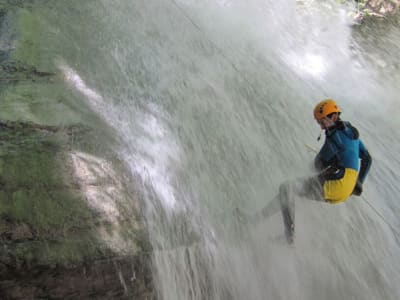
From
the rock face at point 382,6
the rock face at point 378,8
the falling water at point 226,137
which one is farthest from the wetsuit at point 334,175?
the rock face at point 382,6

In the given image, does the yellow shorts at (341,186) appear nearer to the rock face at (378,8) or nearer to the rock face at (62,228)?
the rock face at (62,228)

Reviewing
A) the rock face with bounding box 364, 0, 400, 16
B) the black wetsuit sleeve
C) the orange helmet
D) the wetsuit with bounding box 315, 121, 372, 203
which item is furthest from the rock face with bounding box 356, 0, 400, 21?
the wetsuit with bounding box 315, 121, 372, 203

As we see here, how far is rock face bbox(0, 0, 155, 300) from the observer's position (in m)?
3.76

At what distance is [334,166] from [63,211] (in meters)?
3.65

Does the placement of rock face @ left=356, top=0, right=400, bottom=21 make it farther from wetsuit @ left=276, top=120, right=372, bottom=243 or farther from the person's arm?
wetsuit @ left=276, top=120, right=372, bottom=243

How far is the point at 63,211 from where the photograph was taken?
4.16 metres

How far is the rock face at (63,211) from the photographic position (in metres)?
3.76

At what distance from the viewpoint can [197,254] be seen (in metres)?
5.02

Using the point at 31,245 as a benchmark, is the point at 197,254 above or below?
below

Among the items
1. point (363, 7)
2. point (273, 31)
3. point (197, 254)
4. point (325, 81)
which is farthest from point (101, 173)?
point (363, 7)

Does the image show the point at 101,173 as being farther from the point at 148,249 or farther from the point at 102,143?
the point at 148,249

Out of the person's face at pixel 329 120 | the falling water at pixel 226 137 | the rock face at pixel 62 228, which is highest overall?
the person's face at pixel 329 120

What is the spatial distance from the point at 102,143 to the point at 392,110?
930 cm

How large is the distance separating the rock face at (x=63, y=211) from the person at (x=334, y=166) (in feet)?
8.37
